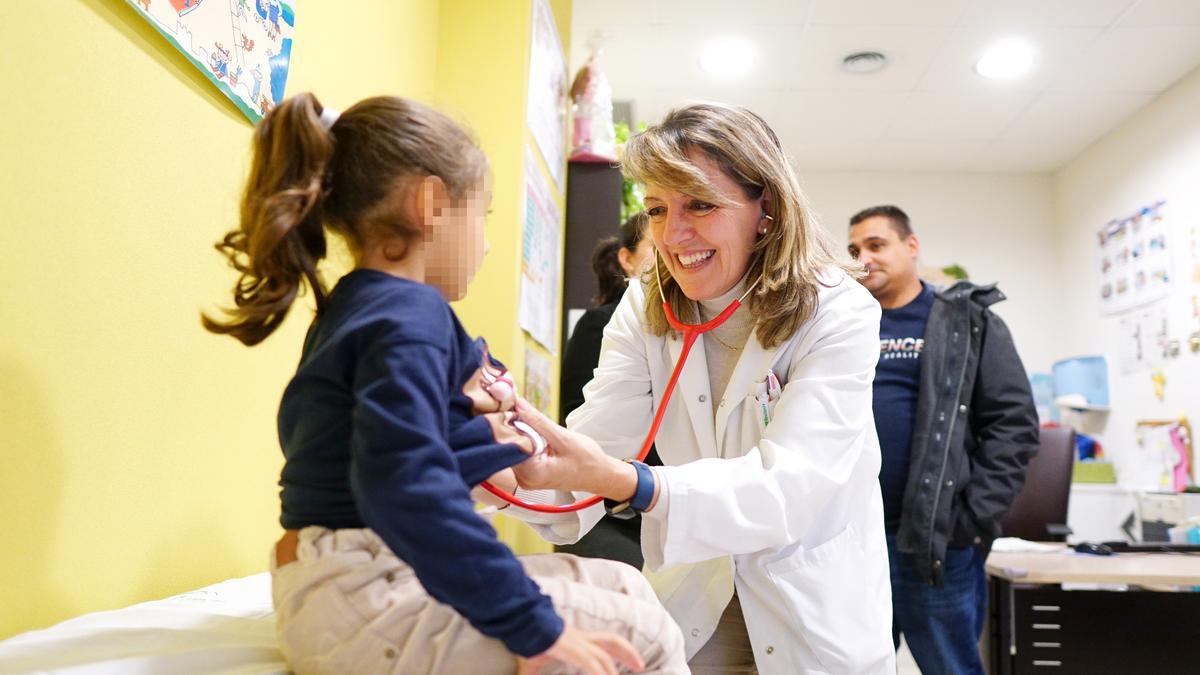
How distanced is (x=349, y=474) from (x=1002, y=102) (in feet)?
16.8

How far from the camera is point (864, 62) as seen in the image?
176 inches

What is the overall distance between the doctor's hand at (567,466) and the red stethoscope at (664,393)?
0.01m

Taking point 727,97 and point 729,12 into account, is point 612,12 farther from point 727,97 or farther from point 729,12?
point 727,97

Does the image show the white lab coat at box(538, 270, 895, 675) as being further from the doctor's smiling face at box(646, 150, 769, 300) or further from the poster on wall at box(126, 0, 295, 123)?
the poster on wall at box(126, 0, 295, 123)

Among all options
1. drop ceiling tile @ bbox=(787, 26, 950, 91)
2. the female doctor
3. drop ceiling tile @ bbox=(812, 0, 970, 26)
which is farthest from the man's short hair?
the female doctor

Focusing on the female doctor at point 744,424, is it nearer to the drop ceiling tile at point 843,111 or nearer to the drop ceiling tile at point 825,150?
the drop ceiling tile at point 843,111

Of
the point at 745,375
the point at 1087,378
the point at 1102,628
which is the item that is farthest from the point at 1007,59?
the point at 745,375

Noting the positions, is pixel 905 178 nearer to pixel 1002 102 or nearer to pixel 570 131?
pixel 1002 102

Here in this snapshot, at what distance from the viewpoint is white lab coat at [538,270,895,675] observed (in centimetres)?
111

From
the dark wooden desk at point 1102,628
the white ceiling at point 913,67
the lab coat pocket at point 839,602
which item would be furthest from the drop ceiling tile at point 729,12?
the lab coat pocket at point 839,602

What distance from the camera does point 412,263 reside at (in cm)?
92

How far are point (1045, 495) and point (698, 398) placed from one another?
8.86ft

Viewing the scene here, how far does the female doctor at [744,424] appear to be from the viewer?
3.64 feet

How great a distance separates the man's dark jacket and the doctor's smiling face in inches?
52.3
